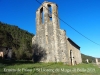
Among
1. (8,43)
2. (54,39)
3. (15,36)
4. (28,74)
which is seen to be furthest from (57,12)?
(15,36)

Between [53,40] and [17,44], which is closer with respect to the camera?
[53,40]

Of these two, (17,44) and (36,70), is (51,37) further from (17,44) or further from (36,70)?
(17,44)

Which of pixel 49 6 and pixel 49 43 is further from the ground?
pixel 49 6

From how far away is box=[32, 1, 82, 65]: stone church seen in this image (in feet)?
66.3

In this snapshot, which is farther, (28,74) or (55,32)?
(55,32)

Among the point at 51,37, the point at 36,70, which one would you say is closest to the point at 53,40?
the point at 51,37

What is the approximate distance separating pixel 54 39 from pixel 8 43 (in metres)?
27.2

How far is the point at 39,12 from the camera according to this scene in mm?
25062

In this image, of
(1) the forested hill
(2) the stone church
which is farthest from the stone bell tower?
(1) the forested hill

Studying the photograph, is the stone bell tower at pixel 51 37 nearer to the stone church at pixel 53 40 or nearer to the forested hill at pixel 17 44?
the stone church at pixel 53 40

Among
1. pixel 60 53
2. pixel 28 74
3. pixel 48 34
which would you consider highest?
pixel 48 34

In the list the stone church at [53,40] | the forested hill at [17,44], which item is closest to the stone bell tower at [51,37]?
the stone church at [53,40]

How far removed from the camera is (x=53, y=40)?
2116 cm

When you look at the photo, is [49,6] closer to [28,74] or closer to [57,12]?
[57,12]
